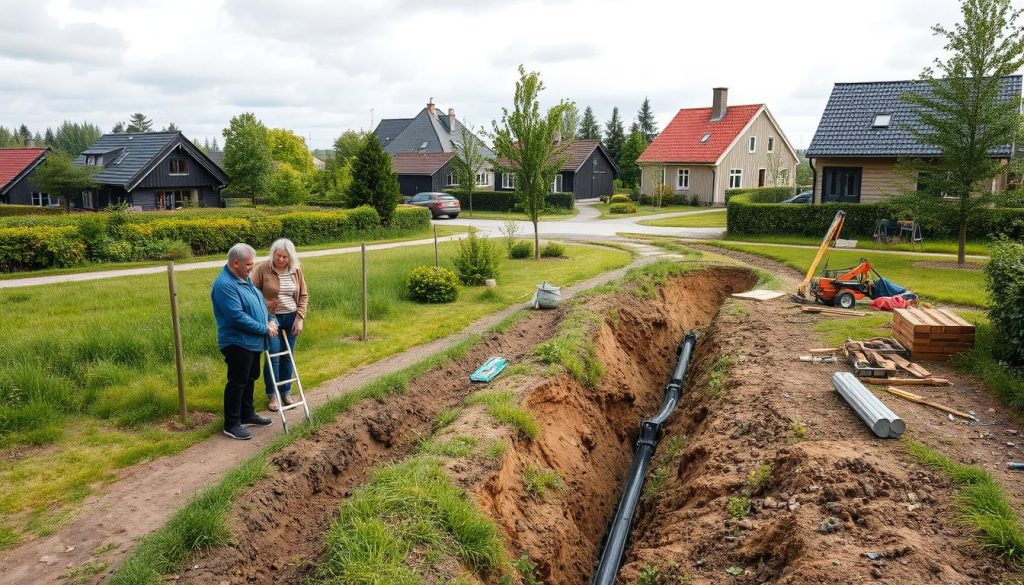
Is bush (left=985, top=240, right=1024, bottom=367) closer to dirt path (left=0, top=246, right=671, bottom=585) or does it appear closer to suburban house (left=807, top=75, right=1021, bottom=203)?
dirt path (left=0, top=246, right=671, bottom=585)

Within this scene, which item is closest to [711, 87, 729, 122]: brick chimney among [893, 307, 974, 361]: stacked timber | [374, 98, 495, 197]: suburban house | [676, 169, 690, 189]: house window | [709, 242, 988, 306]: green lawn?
[676, 169, 690, 189]: house window

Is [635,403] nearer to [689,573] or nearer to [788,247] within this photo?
[689,573]

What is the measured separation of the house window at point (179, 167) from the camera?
41.2m

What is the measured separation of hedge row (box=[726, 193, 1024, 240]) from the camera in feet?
76.0

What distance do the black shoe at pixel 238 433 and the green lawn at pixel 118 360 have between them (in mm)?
273

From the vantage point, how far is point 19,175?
43.1 meters

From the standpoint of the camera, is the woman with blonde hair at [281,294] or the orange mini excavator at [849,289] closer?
the woman with blonde hair at [281,294]

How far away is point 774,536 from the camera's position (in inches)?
226

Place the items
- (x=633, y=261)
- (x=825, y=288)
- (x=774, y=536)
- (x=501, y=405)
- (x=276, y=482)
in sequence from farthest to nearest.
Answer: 1. (x=633, y=261)
2. (x=825, y=288)
3. (x=501, y=405)
4. (x=276, y=482)
5. (x=774, y=536)

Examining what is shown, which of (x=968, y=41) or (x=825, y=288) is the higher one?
(x=968, y=41)

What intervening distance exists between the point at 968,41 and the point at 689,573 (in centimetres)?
1863

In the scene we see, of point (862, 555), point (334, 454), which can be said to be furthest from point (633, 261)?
point (862, 555)

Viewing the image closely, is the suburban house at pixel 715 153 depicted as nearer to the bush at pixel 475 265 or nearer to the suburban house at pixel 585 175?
the suburban house at pixel 585 175

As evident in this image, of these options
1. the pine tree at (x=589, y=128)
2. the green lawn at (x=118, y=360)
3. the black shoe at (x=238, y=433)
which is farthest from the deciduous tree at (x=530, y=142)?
the pine tree at (x=589, y=128)
